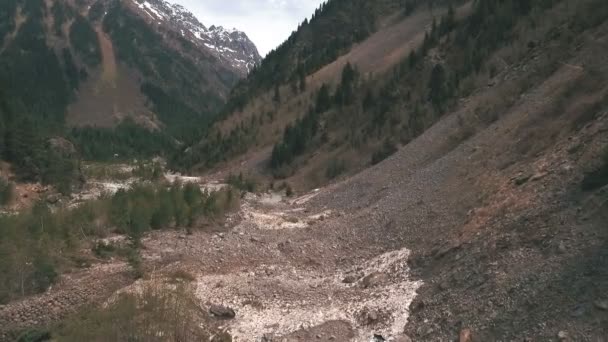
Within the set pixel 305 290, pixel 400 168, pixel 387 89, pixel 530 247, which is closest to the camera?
pixel 530 247

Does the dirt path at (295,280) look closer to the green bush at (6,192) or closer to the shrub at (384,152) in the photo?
the shrub at (384,152)

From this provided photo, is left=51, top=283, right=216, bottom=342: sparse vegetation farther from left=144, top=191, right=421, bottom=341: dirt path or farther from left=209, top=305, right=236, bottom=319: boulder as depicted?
left=144, top=191, right=421, bottom=341: dirt path

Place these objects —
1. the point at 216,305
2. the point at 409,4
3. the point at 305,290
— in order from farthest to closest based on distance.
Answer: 1. the point at 409,4
2. the point at 305,290
3. the point at 216,305

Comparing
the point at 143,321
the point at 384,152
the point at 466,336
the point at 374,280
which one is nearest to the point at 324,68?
the point at 384,152

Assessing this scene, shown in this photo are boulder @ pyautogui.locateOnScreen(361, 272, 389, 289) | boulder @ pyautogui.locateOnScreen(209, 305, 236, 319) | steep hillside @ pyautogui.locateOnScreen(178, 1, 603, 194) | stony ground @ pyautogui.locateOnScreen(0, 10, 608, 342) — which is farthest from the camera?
steep hillside @ pyautogui.locateOnScreen(178, 1, 603, 194)

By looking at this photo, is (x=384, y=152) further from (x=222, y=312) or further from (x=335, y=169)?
(x=222, y=312)

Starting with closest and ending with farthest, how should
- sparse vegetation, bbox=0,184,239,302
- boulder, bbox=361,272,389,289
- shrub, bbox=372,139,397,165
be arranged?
boulder, bbox=361,272,389,289 < sparse vegetation, bbox=0,184,239,302 < shrub, bbox=372,139,397,165

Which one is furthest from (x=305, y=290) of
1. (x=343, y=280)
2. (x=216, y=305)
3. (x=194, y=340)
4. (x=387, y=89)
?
(x=387, y=89)

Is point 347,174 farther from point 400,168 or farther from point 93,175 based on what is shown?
point 93,175

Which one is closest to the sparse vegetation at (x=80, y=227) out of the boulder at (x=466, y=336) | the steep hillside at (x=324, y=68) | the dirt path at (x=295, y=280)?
the dirt path at (x=295, y=280)

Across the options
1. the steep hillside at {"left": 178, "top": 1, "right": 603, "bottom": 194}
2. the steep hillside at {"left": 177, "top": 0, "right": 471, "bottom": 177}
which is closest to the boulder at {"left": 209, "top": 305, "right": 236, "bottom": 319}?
the steep hillside at {"left": 178, "top": 1, "right": 603, "bottom": 194}

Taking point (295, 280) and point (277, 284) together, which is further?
point (295, 280)
